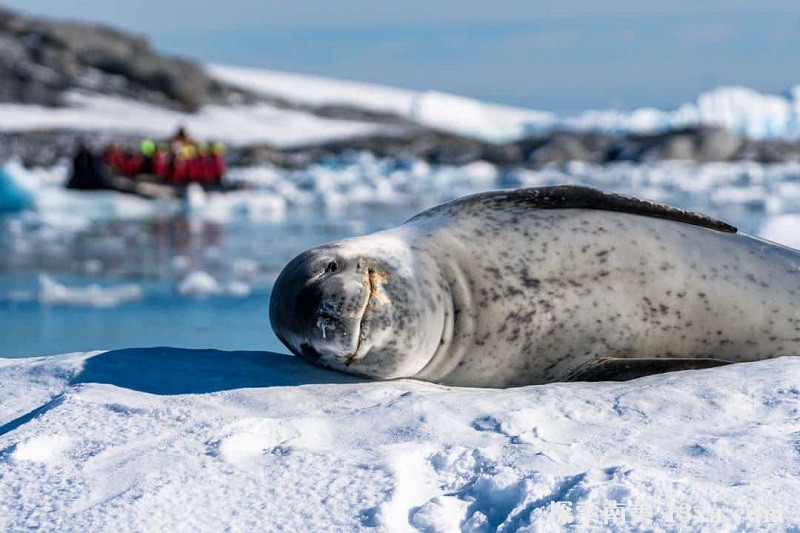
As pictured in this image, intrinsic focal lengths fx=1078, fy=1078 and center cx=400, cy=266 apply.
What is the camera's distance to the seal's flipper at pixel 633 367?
9.18 feet

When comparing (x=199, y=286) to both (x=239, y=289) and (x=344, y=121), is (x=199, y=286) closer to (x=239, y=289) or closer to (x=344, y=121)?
(x=239, y=289)

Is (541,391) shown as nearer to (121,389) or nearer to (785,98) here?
(121,389)

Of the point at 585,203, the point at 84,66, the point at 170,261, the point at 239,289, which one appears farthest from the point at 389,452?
the point at 84,66

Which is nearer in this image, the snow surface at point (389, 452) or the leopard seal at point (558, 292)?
the snow surface at point (389, 452)

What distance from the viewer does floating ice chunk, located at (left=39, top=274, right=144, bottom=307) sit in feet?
20.2

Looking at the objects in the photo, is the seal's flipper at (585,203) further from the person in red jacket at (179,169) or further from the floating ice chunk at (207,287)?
the person in red jacket at (179,169)

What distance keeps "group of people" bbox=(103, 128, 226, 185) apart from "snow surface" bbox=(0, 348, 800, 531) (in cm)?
1508

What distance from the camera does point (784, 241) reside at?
5551 millimetres

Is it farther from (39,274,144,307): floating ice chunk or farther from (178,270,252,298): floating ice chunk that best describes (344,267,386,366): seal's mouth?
(178,270,252,298): floating ice chunk

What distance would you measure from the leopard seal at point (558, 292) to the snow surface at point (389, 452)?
199 millimetres

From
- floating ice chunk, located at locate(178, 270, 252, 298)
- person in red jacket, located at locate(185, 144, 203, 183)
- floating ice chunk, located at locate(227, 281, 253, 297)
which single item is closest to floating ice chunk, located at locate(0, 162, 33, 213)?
person in red jacket, located at locate(185, 144, 203, 183)

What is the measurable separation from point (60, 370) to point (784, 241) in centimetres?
405

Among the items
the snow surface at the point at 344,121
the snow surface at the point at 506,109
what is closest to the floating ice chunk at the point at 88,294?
the snow surface at the point at 344,121

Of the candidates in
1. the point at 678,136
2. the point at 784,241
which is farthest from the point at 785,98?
the point at 784,241
